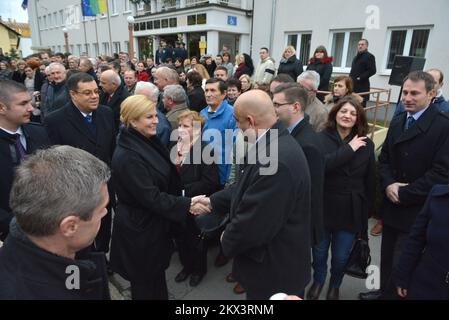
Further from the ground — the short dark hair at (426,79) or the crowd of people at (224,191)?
the short dark hair at (426,79)

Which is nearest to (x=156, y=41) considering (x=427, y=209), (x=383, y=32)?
(x=383, y=32)

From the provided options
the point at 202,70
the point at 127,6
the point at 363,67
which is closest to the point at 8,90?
the point at 202,70

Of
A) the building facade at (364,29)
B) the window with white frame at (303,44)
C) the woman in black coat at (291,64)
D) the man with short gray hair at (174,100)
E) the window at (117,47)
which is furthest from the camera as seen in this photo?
the window at (117,47)

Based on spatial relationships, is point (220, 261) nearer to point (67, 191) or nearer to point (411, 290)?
point (411, 290)

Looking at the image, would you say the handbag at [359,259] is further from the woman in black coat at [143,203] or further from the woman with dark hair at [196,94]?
the woman with dark hair at [196,94]

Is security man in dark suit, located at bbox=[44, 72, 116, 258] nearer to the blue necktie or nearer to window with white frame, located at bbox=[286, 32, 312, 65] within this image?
the blue necktie

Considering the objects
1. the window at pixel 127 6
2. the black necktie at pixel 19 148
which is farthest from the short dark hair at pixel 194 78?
the window at pixel 127 6

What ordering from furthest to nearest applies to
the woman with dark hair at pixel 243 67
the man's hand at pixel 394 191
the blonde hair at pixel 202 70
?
1. the woman with dark hair at pixel 243 67
2. the blonde hair at pixel 202 70
3. the man's hand at pixel 394 191

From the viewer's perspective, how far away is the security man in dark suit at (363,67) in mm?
7355

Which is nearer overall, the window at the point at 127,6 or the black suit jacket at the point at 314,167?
the black suit jacket at the point at 314,167

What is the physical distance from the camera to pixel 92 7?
696 inches

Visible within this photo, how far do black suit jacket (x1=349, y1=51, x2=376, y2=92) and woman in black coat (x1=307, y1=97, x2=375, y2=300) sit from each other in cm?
542

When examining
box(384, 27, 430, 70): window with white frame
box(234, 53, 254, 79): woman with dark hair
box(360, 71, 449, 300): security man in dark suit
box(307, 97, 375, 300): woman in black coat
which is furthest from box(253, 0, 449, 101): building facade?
box(307, 97, 375, 300): woman in black coat

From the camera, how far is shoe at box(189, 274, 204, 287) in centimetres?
321
